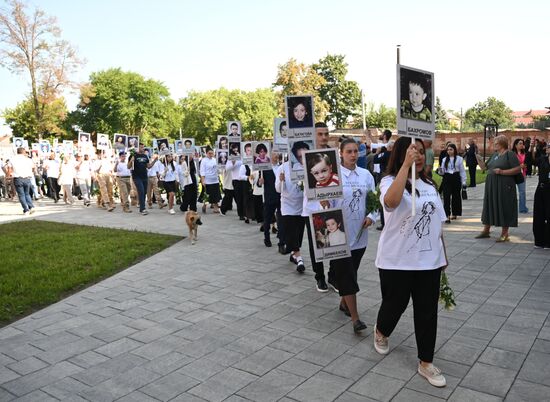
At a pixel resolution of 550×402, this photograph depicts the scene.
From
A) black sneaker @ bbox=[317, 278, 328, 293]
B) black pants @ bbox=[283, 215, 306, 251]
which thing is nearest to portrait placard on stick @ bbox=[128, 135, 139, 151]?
black pants @ bbox=[283, 215, 306, 251]

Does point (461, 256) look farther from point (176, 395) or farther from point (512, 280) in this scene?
point (176, 395)

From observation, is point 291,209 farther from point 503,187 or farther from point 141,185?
point 141,185

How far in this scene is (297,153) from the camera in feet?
21.5

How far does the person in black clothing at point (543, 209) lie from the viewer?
8172 mm

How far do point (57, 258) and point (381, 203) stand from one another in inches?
284

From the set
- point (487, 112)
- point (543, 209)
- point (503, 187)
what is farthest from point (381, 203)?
point (487, 112)

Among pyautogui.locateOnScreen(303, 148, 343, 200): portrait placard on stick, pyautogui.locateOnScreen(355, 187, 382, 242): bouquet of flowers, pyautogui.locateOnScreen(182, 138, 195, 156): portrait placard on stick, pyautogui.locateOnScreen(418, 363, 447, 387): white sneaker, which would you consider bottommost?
pyautogui.locateOnScreen(418, 363, 447, 387): white sneaker

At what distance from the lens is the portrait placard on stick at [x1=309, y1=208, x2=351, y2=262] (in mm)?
4715

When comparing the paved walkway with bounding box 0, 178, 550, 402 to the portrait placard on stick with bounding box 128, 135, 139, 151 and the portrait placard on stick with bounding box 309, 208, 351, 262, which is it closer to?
the portrait placard on stick with bounding box 309, 208, 351, 262

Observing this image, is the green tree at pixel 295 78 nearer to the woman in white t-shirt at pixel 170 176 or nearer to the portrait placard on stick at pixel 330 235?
the woman in white t-shirt at pixel 170 176

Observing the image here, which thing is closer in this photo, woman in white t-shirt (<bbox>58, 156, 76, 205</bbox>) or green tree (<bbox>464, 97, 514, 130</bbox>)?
woman in white t-shirt (<bbox>58, 156, 76, 205</bbox>)

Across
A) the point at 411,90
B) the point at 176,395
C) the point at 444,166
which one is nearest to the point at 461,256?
the point at 444,166

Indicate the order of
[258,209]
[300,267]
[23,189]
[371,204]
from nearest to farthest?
1. [371,204]
2. [300,267]
3. [258,209]
4. [23,189]

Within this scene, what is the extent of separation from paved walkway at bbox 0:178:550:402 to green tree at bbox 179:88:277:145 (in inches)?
2387
